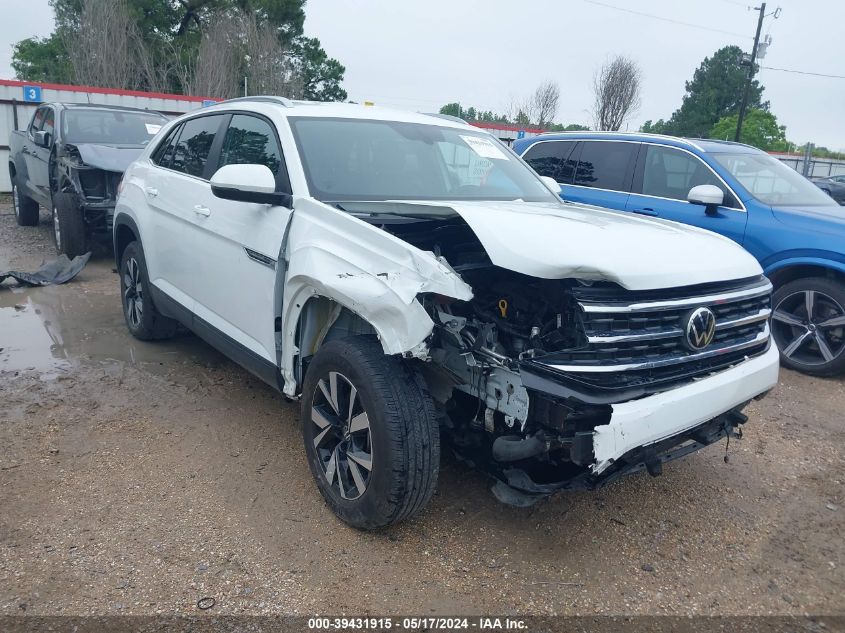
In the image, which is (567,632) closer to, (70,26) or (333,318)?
(333,318)

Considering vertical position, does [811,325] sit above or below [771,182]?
below

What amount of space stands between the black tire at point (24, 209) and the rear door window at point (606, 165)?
28.7 ft

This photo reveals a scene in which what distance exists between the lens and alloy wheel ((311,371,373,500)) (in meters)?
2.96

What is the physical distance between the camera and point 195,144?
466 cm

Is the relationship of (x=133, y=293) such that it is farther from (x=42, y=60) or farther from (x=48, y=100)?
(x=42, y=60)

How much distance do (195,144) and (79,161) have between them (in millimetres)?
4366

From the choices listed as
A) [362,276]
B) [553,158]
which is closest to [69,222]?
[553,158]

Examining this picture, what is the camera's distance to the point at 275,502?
3334 mm

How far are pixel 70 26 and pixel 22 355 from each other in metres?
22.9

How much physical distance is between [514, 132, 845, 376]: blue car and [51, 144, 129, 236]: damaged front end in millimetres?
5225

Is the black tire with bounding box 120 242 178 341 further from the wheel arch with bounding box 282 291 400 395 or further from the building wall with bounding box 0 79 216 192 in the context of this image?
the building wall with bounding box 0 79 216 192

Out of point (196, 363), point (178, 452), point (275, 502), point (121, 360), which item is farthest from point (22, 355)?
point (275, 502)

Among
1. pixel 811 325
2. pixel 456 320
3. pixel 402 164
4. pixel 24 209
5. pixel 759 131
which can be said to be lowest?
pixel 24 209

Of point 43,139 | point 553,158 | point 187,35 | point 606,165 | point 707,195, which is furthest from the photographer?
point 187,35
